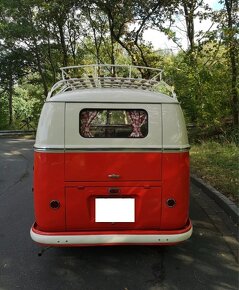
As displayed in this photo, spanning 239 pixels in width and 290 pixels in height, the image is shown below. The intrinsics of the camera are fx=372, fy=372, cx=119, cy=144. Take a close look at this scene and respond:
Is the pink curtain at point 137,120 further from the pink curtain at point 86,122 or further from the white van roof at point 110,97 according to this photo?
the pink curtain at point 86,122

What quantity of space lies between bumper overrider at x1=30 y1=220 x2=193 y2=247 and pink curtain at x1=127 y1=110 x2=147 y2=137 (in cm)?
104

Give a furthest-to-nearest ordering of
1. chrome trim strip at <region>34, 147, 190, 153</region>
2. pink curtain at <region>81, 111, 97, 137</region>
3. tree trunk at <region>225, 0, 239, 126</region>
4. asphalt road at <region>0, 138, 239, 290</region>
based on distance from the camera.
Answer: tree trunk at <region>225, 0, 239, 126</region>, pink curtain at <region>81, 111, 97, 137</region>, chrome trim strip at <region>34, 147, 190, 153</region>, asphalt road at <region>0, 138, 239, 290</region>

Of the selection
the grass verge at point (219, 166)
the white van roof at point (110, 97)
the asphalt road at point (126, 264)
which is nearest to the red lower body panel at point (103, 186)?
the asphalt road at point (126, 264)

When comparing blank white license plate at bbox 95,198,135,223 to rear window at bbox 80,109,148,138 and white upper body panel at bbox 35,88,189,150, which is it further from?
rear window at bbox 80,109,148,138

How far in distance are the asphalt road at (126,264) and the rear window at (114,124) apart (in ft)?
4.60

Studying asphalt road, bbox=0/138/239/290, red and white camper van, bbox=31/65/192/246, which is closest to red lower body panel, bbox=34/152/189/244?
red and white camper van, bbox=31/65/192/246

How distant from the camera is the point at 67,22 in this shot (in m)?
22.5

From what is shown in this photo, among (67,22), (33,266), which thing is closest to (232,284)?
(33,266)

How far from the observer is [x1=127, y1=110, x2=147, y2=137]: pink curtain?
13.1 ft

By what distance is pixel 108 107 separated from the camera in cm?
386

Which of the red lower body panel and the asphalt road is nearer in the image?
the asphalt road

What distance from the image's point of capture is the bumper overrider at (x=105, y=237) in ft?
12.4

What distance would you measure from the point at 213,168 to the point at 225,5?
6939mm

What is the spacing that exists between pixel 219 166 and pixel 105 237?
538cm
